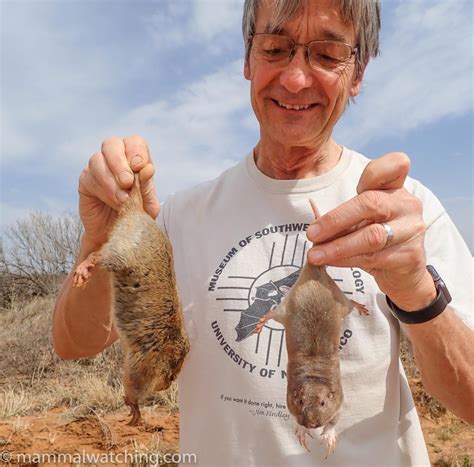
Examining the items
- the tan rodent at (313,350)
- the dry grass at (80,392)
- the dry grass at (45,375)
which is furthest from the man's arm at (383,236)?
the dry grass at (45,375)

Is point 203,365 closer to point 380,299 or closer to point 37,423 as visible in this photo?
point 380,299

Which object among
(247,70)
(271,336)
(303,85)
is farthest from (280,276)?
(247,70)

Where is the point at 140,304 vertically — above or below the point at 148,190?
below

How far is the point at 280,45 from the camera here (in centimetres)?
292

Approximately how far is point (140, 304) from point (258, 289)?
82 cm

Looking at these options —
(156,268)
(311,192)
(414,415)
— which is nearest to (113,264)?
(156,268)

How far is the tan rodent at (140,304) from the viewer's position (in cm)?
241

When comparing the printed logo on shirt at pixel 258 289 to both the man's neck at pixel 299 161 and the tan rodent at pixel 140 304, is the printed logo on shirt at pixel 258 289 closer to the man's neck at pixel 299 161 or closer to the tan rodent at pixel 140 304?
the man's neck at pixel 299 161

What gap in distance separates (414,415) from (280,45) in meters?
2.51

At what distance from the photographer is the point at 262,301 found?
9.62ft

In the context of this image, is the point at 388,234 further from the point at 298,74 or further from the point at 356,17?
the point at 356,17

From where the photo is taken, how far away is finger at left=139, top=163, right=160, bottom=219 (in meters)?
2.62

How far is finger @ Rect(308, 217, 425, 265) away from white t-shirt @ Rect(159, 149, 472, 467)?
870 millimetres

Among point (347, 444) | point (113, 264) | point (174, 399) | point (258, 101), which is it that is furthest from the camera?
point (174, 399)
